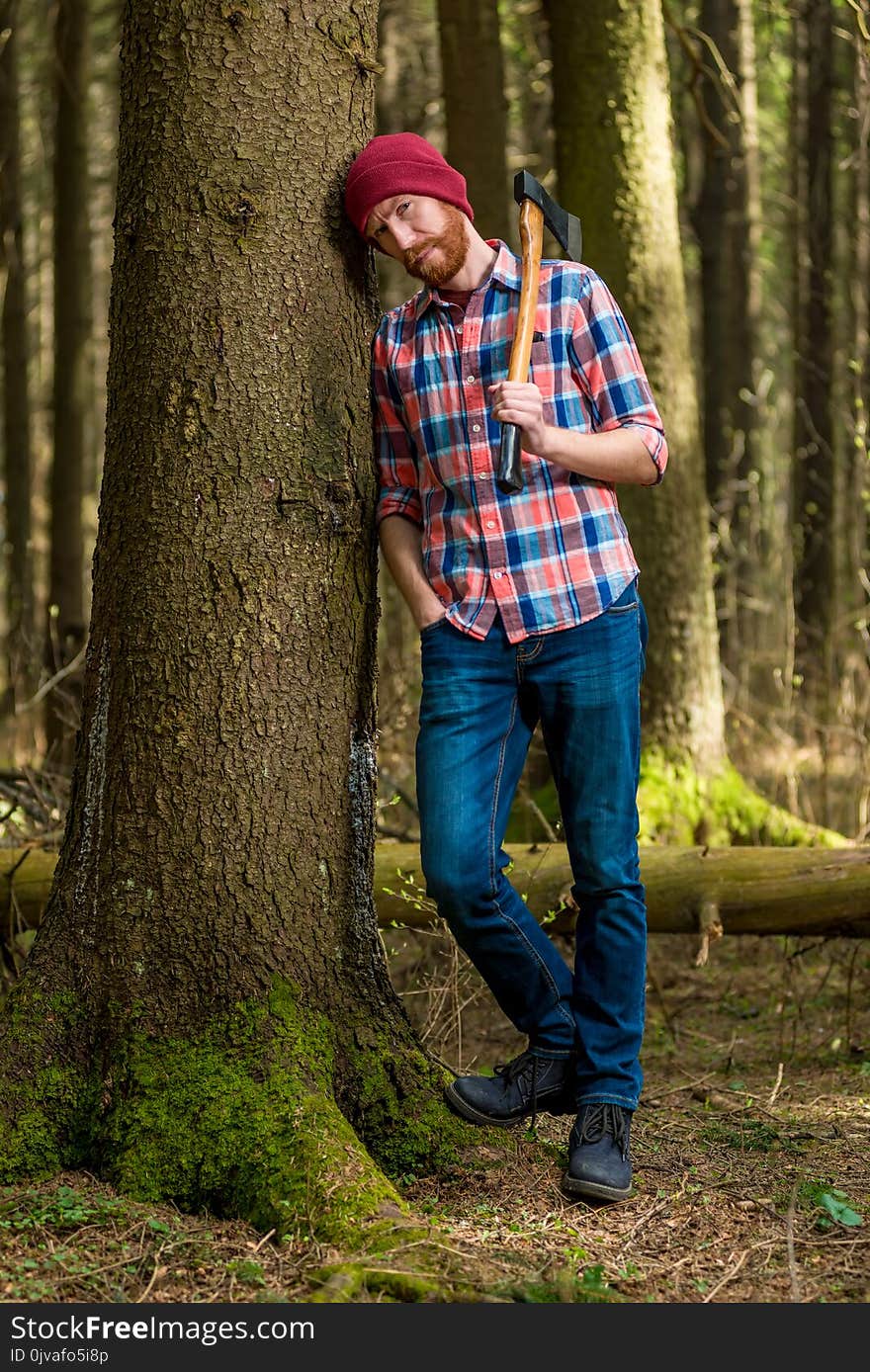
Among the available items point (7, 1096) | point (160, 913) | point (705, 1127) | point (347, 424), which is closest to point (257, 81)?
point (347, 424)

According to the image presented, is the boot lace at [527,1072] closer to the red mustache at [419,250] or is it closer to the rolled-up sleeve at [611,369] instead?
the rolled-up sleeve at [611,369]

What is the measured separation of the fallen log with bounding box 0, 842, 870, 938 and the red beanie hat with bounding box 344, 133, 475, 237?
2546mm

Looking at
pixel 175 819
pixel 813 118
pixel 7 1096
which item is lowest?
pixel 7 1096

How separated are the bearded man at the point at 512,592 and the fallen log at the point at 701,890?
1474 millimetres

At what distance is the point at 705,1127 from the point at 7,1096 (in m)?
2.08

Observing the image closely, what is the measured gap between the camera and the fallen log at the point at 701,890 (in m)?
5.08

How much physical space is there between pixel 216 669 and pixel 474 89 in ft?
19.2

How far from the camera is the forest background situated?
318 centimetres

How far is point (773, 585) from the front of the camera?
14.8 meters

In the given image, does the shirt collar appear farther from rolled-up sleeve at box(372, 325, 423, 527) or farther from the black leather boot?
the black leather boot

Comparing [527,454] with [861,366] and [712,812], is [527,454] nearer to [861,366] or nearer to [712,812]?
[712,812]

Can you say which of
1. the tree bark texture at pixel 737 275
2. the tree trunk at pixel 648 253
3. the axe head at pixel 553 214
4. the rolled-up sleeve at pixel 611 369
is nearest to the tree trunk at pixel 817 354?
the tree bark texture at pixel 737 275

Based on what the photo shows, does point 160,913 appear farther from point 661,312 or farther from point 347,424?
point 661,312

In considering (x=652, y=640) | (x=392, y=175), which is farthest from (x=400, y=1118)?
(x=652, y=640)
